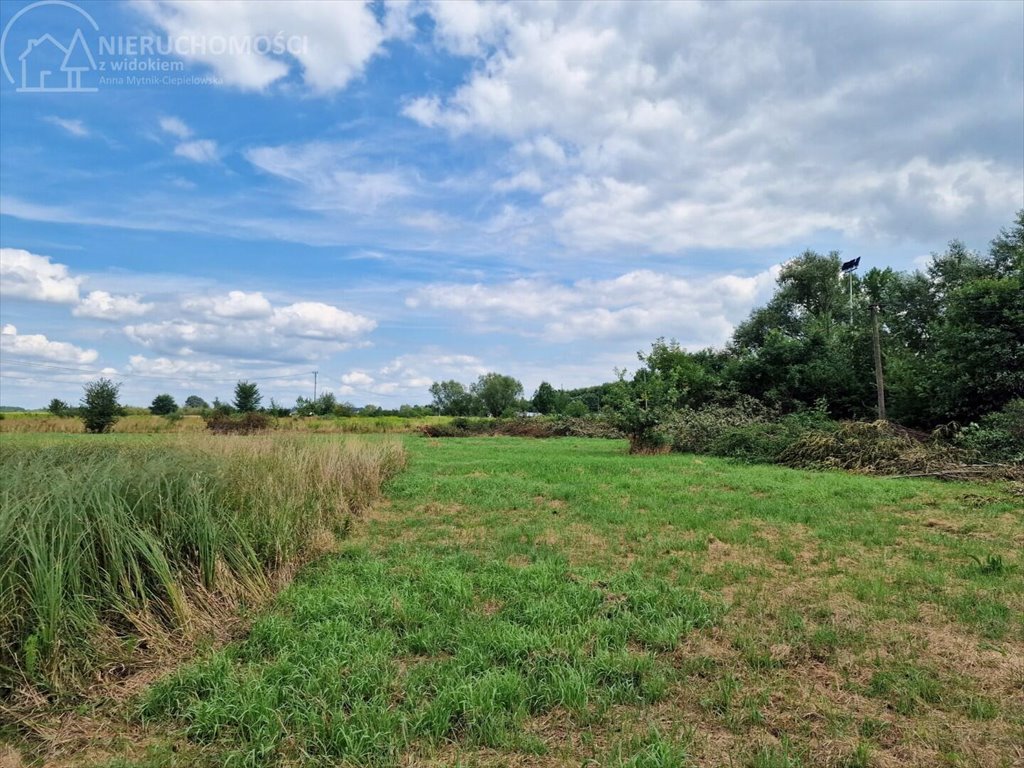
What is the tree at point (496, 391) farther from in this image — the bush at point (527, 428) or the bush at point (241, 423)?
the bush at point (241, 423)

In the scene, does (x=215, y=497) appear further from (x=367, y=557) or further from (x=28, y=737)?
(x=28, y=737)

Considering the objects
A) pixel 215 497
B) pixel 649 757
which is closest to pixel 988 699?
pixel 649 757

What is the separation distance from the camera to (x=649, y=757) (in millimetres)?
2398

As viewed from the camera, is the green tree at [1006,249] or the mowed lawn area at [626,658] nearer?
the mowed lawn area at [626,658]

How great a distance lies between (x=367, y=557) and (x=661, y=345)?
1225 inches

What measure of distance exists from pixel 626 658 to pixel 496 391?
69500mm

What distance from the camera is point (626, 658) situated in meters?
3.25

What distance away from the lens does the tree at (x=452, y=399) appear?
188 feet

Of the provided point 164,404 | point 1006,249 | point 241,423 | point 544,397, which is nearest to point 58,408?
point 164,404

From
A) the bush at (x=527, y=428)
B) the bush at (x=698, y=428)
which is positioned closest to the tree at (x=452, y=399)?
the bush at (x=527, y=428)

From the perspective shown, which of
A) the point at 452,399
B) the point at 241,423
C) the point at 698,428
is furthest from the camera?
the point at 452,399

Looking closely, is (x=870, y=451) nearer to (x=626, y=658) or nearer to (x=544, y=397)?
(x=626, y=658)

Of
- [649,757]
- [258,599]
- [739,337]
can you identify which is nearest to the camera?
[649,757]

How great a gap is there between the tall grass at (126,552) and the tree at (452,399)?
166 feet
